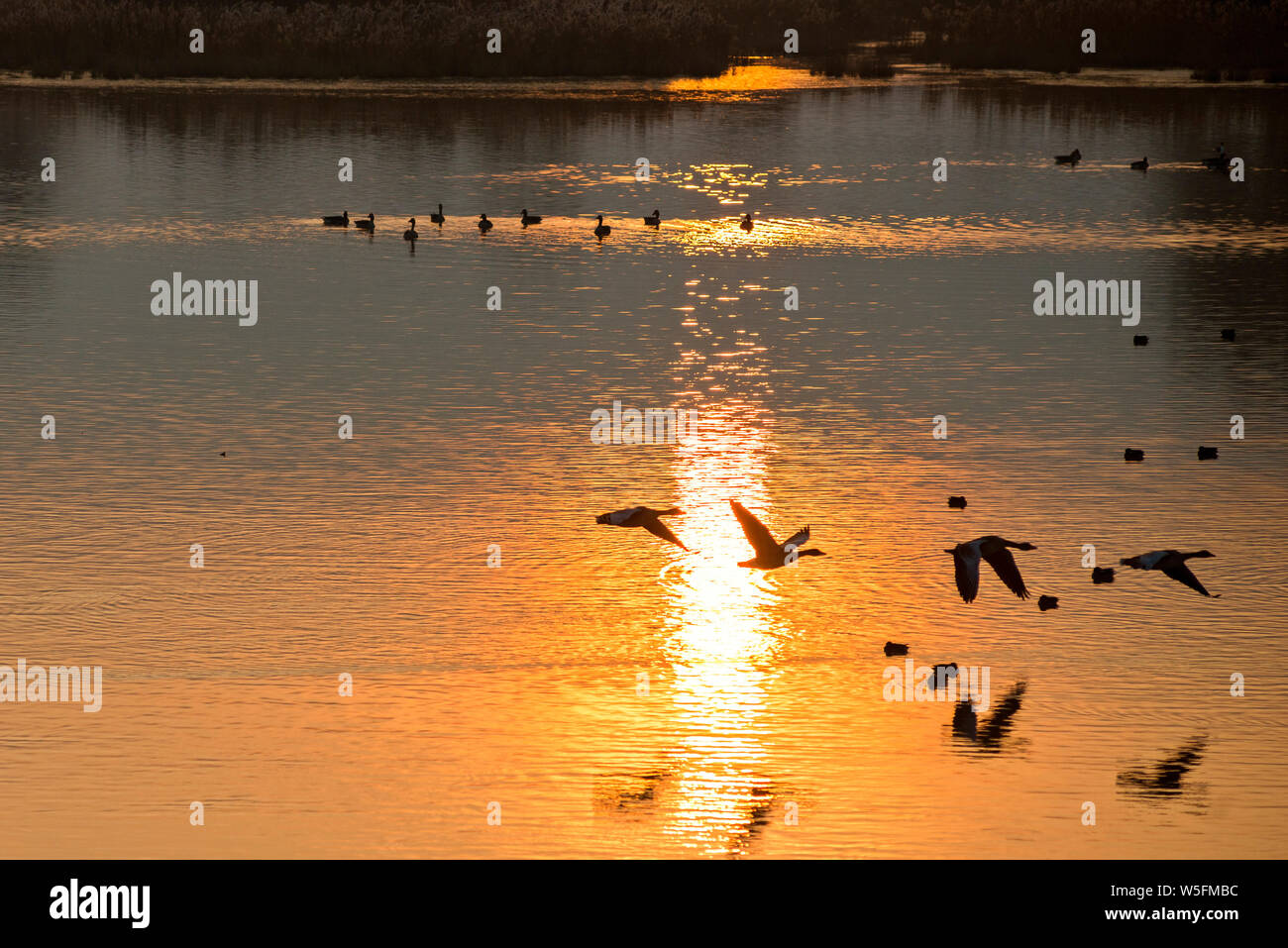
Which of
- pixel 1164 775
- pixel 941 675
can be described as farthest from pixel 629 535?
pixel 1164 775

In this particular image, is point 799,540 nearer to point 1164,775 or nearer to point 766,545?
point 766,545

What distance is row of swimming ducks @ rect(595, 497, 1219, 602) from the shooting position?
37.1 ft

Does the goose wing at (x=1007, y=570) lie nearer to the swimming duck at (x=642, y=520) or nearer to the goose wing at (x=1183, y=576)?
the goose wing at (x=1183, y=576)

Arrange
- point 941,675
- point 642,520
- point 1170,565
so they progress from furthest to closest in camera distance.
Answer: point 642,520 < point 1170,565 < point 941,675

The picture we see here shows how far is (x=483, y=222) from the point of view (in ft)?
96.8

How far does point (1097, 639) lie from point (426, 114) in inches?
1481

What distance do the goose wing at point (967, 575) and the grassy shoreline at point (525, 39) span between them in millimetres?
45426

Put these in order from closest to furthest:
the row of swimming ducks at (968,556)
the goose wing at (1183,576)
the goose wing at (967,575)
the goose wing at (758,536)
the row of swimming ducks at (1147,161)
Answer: the goose wing at (967,575), the row of swimming ducks at (968,556), the goose wing at (1183,576), the goose wing at (758,536), the row of swimming ducks at (1147,161)

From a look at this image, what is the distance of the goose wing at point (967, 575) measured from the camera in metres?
11.2

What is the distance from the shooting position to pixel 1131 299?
→ 79.1 ft

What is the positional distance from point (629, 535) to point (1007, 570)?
124 inches

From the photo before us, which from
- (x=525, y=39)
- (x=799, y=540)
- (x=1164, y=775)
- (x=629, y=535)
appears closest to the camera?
(x=1164, y=775)

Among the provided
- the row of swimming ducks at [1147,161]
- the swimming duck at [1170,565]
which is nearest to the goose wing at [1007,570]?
the swimming duck at [1170,565]

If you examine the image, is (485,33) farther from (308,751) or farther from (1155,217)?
(308,751)
